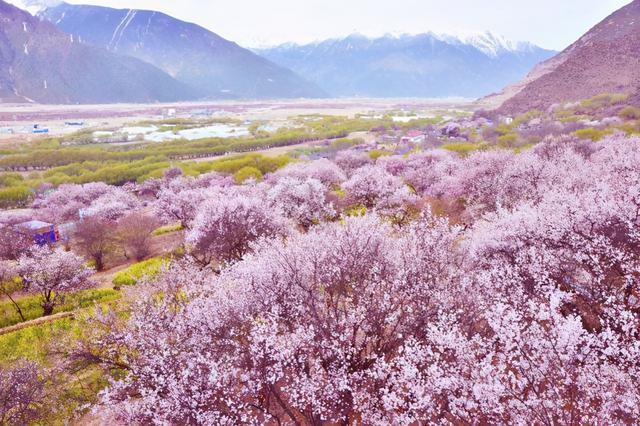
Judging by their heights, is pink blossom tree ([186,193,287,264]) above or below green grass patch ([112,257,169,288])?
above

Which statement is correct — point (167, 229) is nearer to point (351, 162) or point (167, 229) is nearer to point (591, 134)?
point (351, 162)

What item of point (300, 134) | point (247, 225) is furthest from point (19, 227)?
point (300, 134)

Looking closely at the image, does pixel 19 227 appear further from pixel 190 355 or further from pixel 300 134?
pixel 300 134

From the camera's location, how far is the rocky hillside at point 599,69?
9319cm

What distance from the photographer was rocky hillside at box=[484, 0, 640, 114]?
93.2 metres

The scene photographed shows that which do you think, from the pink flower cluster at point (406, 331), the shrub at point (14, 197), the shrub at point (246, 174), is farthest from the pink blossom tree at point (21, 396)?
the shrub at point (14, 197)

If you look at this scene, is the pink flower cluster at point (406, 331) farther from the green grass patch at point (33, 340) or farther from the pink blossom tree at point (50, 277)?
the pink blossom tree at point (50, 277)

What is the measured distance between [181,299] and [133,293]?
2.79 metres

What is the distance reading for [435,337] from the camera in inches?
464

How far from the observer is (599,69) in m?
100

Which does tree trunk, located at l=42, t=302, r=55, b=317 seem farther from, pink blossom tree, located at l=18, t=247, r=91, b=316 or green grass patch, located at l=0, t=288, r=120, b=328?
green grass patch, located at l=0, t=288, r=120, b=328

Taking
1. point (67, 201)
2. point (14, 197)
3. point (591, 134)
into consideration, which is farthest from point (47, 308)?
point (591, 134)

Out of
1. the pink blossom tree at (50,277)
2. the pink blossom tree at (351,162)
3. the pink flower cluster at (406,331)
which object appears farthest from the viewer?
the pink blossom tree at (351,162)

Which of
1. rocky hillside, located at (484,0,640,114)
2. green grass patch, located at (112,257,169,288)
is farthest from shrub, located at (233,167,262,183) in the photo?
rocky hillside, located at (484,0,640,114)
